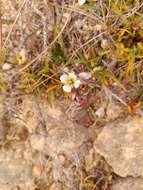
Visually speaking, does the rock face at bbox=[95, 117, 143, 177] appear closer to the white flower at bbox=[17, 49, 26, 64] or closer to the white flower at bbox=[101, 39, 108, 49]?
the white flower at bbox=[101, 39, 108, 49]

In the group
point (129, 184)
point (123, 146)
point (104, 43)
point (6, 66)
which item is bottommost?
point (129, 184)

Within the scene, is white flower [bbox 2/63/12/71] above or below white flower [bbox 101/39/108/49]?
below

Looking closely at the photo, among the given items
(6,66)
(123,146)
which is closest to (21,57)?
(6,66)

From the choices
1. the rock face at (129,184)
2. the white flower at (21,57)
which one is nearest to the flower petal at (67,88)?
the white flower at (21,57)

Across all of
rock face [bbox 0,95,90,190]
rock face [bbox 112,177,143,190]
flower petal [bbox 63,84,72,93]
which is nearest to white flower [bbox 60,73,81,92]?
flower petal [bbox 63,84,72,93]

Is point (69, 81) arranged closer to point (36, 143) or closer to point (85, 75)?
point (85, 75)
